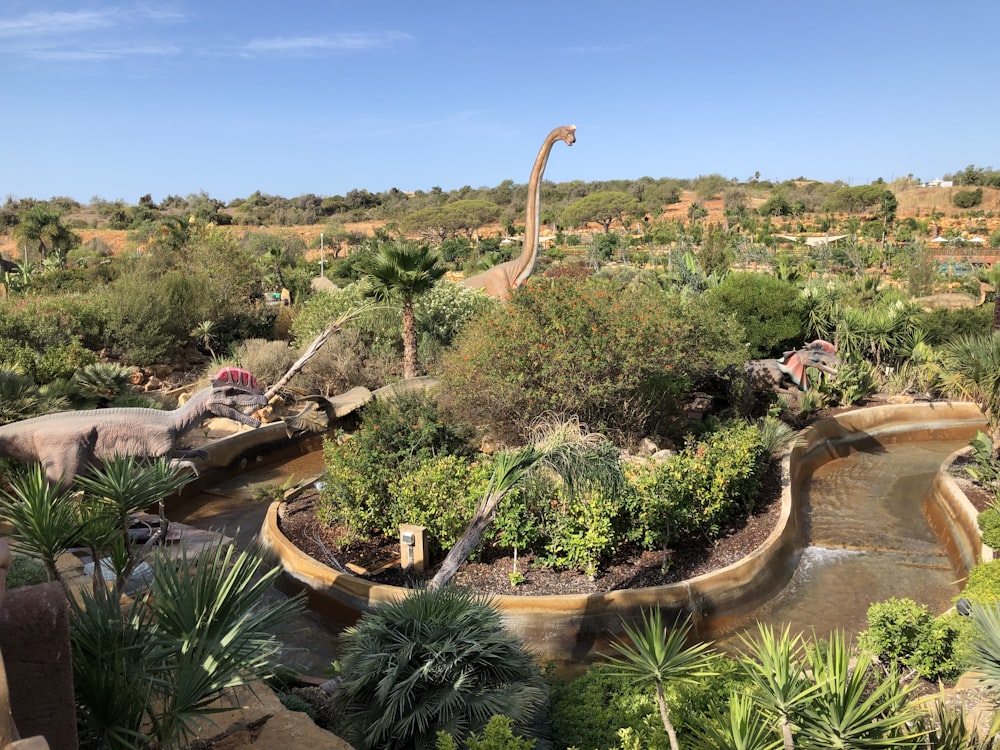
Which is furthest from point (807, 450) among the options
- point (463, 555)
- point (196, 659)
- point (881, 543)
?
point (196, 659)

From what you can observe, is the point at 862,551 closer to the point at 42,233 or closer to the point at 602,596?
the point at 602,596

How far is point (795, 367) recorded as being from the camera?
49.9 ft

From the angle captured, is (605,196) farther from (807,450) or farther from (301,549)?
(301,549)

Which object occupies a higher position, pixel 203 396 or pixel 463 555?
pixel 203 396

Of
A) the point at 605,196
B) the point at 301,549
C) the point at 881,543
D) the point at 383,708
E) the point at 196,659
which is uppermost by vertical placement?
the point at 605,196

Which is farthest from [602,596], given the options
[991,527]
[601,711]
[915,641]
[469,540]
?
[991,527]

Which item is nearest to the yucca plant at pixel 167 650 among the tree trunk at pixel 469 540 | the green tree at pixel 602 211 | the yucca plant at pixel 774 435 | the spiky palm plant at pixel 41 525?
the spiky palm plant at pixel 41 525

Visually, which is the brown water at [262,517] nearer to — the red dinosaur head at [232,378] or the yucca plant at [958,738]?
the red dinosaur head at [232,378]

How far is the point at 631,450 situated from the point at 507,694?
229 inches

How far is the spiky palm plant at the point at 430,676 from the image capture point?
4.39 meters

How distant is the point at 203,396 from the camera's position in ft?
23.3

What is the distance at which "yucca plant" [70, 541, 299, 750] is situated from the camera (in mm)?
3016

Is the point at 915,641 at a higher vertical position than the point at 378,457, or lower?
lower

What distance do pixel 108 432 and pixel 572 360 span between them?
520 centimetres
